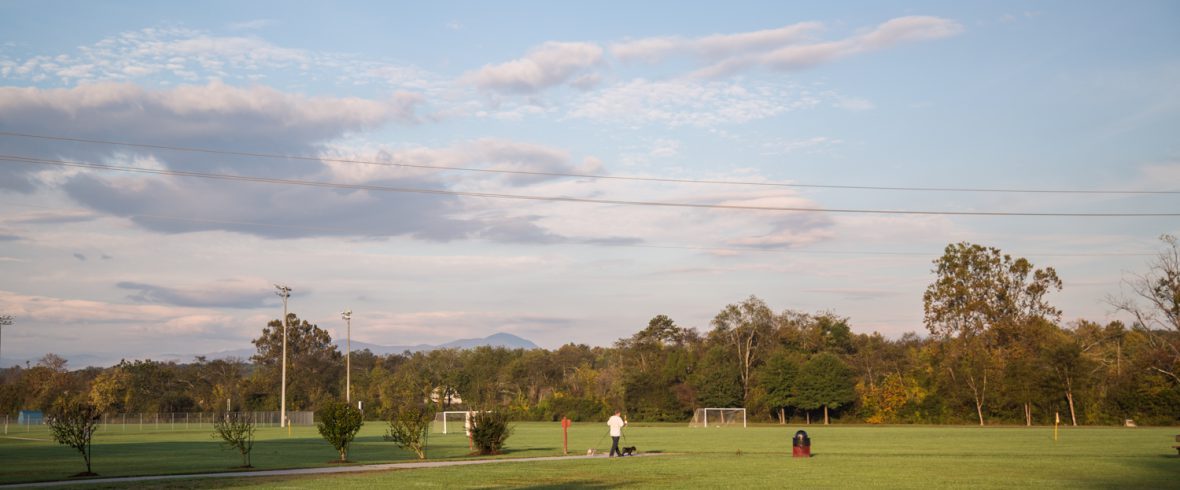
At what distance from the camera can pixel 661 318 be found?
426 feet

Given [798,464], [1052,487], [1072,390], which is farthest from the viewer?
[1072,390]

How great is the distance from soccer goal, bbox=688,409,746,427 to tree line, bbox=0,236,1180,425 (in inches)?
150

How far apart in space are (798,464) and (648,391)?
77601mm

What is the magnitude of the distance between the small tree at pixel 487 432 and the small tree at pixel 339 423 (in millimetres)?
6172

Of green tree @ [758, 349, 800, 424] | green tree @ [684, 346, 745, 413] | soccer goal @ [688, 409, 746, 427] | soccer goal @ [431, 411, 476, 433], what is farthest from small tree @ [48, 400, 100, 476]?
green tree @ [684, 346, 745, 413]

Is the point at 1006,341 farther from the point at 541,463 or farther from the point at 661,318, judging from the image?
the point at 541,463

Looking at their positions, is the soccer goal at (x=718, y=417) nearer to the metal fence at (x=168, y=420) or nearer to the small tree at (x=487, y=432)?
the metal fence at (x=168, y=420)

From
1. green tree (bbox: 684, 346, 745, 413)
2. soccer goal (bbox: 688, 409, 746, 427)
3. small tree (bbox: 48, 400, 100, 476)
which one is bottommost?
soccer goal (bbox: 688, 409, 746, 427)

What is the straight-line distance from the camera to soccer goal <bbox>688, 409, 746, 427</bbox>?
93.9 m

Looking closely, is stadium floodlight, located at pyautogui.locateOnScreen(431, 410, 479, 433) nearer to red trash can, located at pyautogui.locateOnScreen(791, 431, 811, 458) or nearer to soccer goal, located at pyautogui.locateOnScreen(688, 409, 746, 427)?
soccer goal, located at pyautogui.locateOnScreen(688, 409, 746, 427)

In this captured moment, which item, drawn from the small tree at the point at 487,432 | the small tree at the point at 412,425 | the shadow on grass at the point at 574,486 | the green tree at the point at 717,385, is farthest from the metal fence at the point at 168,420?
the shadow on grass at the point at 574,486

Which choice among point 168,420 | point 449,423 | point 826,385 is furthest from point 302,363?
point 826,385

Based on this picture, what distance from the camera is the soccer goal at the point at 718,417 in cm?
9394

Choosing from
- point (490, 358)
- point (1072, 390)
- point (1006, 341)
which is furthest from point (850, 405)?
point (490, 358)
